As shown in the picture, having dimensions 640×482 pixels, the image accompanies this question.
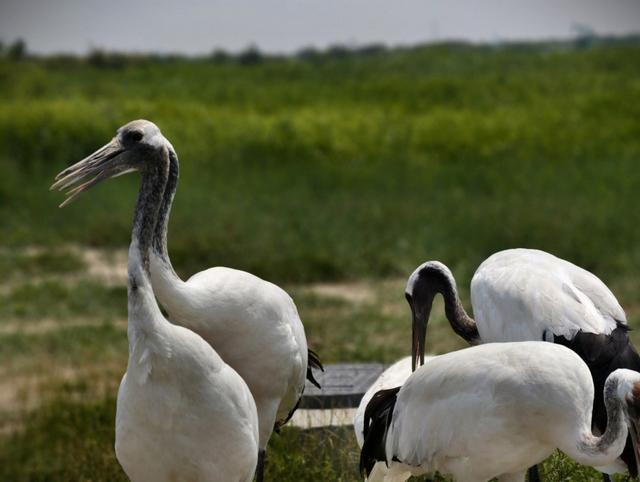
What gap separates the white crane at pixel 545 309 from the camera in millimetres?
4852

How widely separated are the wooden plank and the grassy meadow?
1.31 ft

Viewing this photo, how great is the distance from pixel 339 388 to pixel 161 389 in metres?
2.40

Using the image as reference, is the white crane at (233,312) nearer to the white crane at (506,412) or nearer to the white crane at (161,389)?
the white crane at (161,389)

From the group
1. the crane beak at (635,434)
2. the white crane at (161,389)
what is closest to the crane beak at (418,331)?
the white crane at (161,389)

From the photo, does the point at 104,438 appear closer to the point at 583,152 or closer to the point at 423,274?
the point at 423,274

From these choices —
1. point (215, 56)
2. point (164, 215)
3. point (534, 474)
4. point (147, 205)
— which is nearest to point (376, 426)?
point (534, 474)

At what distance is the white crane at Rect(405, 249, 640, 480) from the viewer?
485 cm

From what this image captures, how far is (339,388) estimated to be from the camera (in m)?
6.50

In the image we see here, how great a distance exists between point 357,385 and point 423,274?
45.7 inches

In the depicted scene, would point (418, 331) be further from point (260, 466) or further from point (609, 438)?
point (609, 438)

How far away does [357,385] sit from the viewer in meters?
6.55

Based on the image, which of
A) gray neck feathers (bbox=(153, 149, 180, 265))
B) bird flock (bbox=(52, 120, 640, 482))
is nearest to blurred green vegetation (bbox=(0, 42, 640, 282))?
bird flock (bbox=(52, 120, 640, 482))

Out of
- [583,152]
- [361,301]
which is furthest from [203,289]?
[583,152]

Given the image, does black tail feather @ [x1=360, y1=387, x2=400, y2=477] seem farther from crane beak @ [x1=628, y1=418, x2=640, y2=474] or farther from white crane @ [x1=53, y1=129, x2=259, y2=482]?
crane beak @ [x1=628, y1=418, x2=640, y2=474]
